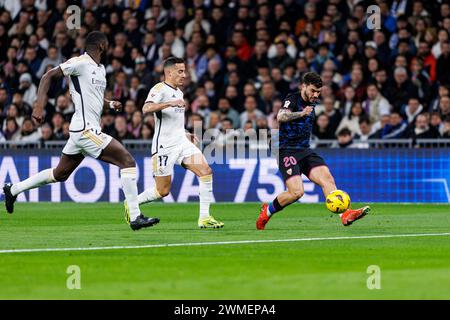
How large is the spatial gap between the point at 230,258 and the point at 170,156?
200 inches

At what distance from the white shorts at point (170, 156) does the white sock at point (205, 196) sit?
0.43 meters

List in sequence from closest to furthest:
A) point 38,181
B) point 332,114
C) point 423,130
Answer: point 38,181 → point 423,130 → point 332,114

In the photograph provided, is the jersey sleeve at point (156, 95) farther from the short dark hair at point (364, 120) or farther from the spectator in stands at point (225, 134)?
the short dark hair at point (364, 120)

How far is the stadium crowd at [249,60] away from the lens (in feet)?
78.8

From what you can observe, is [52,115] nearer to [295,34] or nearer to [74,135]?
[295,34]

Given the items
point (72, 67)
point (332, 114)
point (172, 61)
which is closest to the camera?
point (72, 67)

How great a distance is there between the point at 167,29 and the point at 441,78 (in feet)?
23.9

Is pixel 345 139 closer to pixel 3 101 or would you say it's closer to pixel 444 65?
pixel 444 65

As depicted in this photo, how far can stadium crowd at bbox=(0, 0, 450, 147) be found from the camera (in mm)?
24031

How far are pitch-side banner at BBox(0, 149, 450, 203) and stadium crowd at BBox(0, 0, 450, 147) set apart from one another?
44cm

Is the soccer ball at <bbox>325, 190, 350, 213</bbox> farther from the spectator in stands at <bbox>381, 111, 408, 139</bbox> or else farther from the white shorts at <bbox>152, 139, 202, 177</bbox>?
the spectator in stands at <bbox>381, 111, 408, 139</bbox>

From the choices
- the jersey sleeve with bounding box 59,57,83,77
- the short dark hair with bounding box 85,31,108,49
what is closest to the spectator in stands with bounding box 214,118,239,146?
the short dark hair with bounding box 85,31,108,49

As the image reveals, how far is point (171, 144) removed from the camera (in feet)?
55.1

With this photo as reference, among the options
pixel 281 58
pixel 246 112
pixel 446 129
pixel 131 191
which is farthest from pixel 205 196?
pixel 281 58
